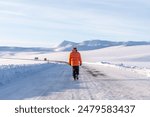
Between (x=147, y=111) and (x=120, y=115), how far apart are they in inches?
35.0

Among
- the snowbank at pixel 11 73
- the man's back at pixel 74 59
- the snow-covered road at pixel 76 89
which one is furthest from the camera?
the man's back at pixel 74 59

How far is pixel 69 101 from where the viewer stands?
1350cm

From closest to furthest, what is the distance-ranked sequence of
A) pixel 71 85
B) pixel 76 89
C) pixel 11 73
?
1. pixel 76 89
2. pixel 71 85
3. pixel 11 73

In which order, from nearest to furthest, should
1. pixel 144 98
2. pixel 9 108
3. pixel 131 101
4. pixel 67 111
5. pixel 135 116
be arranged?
pixel 135 116, pixel 67 111, pixel 9 108, pixel 131 101, pixel 144 98

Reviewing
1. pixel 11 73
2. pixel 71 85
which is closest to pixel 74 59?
pixel 71 85

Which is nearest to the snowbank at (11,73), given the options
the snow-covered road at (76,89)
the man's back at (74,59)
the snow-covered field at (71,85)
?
the snow-covered field at (71,85)

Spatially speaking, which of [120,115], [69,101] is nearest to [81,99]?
[69,101]

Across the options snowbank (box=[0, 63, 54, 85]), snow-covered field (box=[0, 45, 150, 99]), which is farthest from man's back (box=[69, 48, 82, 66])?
snowbank (box=[0, 63, 54, 85])

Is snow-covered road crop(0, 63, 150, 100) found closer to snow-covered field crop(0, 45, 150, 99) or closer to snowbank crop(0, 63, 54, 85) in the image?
snow-covered field crop(0, 45, 150, 99)

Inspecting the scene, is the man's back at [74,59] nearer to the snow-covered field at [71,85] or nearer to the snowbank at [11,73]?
the snow-covered field at [71,85]

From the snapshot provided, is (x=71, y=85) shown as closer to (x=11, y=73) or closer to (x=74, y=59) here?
(x=74, y=59)

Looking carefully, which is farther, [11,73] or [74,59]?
[11,73]

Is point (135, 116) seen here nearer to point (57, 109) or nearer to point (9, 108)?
point (57, 109)

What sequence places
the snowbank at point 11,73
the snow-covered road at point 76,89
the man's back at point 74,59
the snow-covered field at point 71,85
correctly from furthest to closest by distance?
the man's back at point 74,59, the snowbank at point 11,73, the snow-covered field at point 71,85, the snow-covered road at point 76,89
